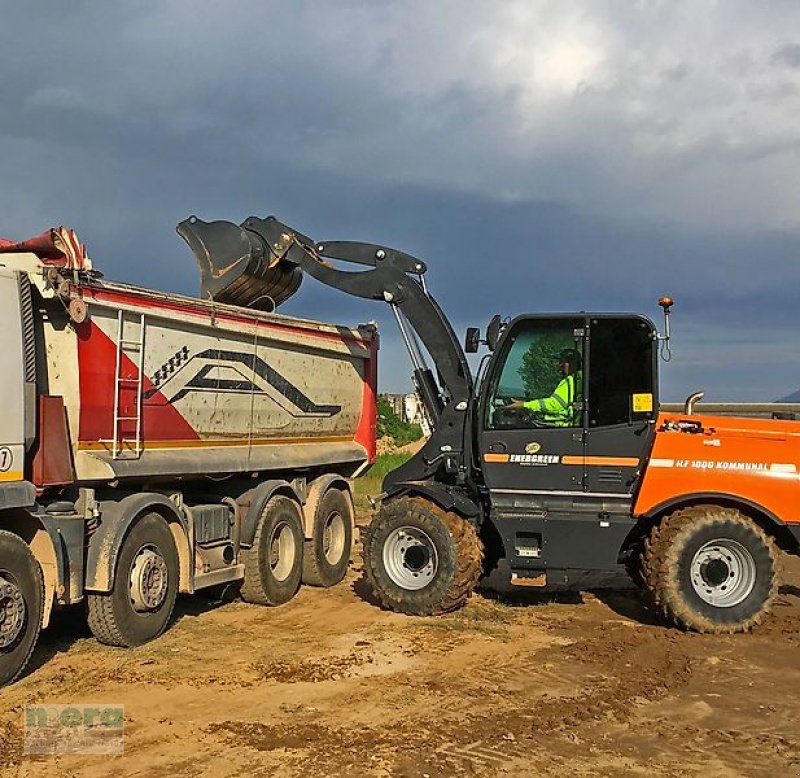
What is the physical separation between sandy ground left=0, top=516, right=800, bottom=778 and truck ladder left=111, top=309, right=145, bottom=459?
63.3 inches

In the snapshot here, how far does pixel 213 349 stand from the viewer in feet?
28.7

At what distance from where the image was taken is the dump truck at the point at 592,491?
8.08 meters

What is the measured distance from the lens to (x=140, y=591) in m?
7.59

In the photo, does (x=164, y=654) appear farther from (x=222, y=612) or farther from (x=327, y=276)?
(x=327, y=276)

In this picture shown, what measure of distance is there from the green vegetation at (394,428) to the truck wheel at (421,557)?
24.8 meters

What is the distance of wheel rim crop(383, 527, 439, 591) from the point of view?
28.8 feet

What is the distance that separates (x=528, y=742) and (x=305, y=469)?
5737 millimetres

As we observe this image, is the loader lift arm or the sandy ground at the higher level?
the loader lift arm

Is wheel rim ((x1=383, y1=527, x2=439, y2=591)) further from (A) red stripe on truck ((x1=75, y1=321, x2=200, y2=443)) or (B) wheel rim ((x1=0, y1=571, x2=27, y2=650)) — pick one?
(B) wheel rim ((x1=0, y1=571, x2=27, y2=650))

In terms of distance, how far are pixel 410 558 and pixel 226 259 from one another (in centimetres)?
359

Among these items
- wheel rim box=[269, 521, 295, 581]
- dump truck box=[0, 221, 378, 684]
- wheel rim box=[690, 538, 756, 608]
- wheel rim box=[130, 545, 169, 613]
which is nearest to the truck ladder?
dump truck box=[0, 221, 378, 684]


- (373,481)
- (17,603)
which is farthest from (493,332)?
(373,481)

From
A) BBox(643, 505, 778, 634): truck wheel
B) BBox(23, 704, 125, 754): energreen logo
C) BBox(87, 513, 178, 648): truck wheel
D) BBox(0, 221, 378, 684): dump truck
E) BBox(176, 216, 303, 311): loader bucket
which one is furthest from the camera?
BBox(176, 216, 303, 311): loader bucket

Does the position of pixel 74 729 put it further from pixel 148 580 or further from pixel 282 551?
pixel 282 551
